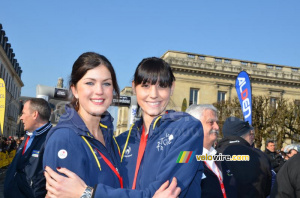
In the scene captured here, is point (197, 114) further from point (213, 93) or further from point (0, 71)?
point (0, 71)

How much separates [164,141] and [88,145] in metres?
0.49

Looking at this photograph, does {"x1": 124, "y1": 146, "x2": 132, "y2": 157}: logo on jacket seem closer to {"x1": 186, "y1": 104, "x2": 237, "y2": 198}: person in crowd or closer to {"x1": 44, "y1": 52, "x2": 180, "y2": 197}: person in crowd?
{"x1": 44, "y1": 52, "x2": 180, "y2": 197}: person in crowd

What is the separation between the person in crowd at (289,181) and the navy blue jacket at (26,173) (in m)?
2.57

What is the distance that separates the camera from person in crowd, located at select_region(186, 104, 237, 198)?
338cm

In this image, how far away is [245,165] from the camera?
4.09m

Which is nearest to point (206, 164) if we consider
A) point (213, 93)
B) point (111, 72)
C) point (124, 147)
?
point (124, 147)

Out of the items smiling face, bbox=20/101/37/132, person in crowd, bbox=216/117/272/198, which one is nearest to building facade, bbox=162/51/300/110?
person in crowd, bbox=216/117/272/198

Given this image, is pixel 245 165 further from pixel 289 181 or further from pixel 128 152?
pixel 128 152

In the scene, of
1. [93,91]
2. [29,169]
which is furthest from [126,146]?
[29,169]

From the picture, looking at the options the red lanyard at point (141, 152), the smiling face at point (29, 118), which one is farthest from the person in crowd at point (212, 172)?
the smiling face at point (29, 118)

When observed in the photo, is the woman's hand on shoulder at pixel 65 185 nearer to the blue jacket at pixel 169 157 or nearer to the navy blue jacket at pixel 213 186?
the blue jacket at pixel 169 157

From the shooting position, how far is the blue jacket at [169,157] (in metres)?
1.92

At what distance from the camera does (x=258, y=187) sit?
163 inches

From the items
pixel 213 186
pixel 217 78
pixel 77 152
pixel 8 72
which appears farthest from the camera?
pixel 8 72
